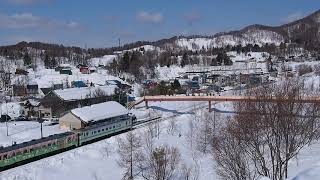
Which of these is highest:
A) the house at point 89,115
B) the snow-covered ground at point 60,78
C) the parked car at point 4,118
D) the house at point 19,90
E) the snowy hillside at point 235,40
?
the snowy hillside at point 235,40

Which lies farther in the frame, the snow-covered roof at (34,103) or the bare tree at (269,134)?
the snow-covered roof at (34,103)

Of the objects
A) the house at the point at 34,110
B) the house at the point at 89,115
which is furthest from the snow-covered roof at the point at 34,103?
the house at the point at 89,115

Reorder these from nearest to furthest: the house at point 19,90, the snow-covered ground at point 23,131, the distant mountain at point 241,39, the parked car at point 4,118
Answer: the snow-covered ground at point 23,131 < the parked car at point 4,118 < the house at point 19,90 < the distant mountain at point 241,39

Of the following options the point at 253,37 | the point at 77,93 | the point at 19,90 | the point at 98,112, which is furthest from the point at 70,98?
the point at 253,37

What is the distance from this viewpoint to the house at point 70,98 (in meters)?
37.5

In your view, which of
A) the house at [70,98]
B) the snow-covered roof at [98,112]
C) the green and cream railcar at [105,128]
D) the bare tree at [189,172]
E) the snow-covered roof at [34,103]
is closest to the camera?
the bare tree at [189,172]

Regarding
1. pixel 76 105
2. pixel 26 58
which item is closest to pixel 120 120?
pixel 76 105

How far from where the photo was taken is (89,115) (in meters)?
29.7

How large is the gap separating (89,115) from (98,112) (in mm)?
1194

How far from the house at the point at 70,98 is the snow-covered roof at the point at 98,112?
4321 mm

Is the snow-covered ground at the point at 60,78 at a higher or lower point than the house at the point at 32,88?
higher

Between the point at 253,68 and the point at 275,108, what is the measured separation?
7905 centimetres

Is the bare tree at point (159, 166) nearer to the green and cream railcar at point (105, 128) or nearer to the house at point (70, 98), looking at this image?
the green and cream railcar at point (105, 128)

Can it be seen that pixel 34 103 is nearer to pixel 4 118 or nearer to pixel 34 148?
pixel 4 118
